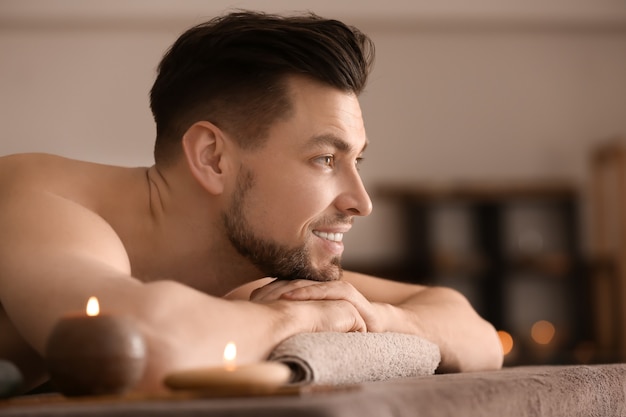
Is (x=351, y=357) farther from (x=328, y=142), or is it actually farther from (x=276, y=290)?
(x=328, y=142)

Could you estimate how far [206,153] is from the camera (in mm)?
1723

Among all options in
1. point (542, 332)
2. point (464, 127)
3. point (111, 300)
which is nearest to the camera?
point (111, 300)

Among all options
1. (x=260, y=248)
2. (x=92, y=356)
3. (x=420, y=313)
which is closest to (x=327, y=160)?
(x=260, y=248)

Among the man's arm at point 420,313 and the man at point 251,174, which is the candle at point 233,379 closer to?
the man's arm at point 420,313

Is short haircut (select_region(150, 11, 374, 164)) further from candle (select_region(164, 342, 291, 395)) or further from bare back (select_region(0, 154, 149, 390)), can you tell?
candle (select_region(164, 342, 291, 395))

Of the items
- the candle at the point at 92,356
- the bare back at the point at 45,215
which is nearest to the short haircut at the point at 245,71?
the bare back at the point at 45,215

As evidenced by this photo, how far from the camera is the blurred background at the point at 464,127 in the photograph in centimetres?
637

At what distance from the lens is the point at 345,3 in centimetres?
627

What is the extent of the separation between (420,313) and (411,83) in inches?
202

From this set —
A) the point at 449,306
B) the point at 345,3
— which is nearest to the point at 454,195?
the point at 345,3

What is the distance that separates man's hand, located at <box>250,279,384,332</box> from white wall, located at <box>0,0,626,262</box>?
4978mm

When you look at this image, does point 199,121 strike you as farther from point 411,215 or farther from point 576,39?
point 576,39

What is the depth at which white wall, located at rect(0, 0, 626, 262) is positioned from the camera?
6.39 meters

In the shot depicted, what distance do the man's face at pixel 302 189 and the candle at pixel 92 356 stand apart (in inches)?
31.9
